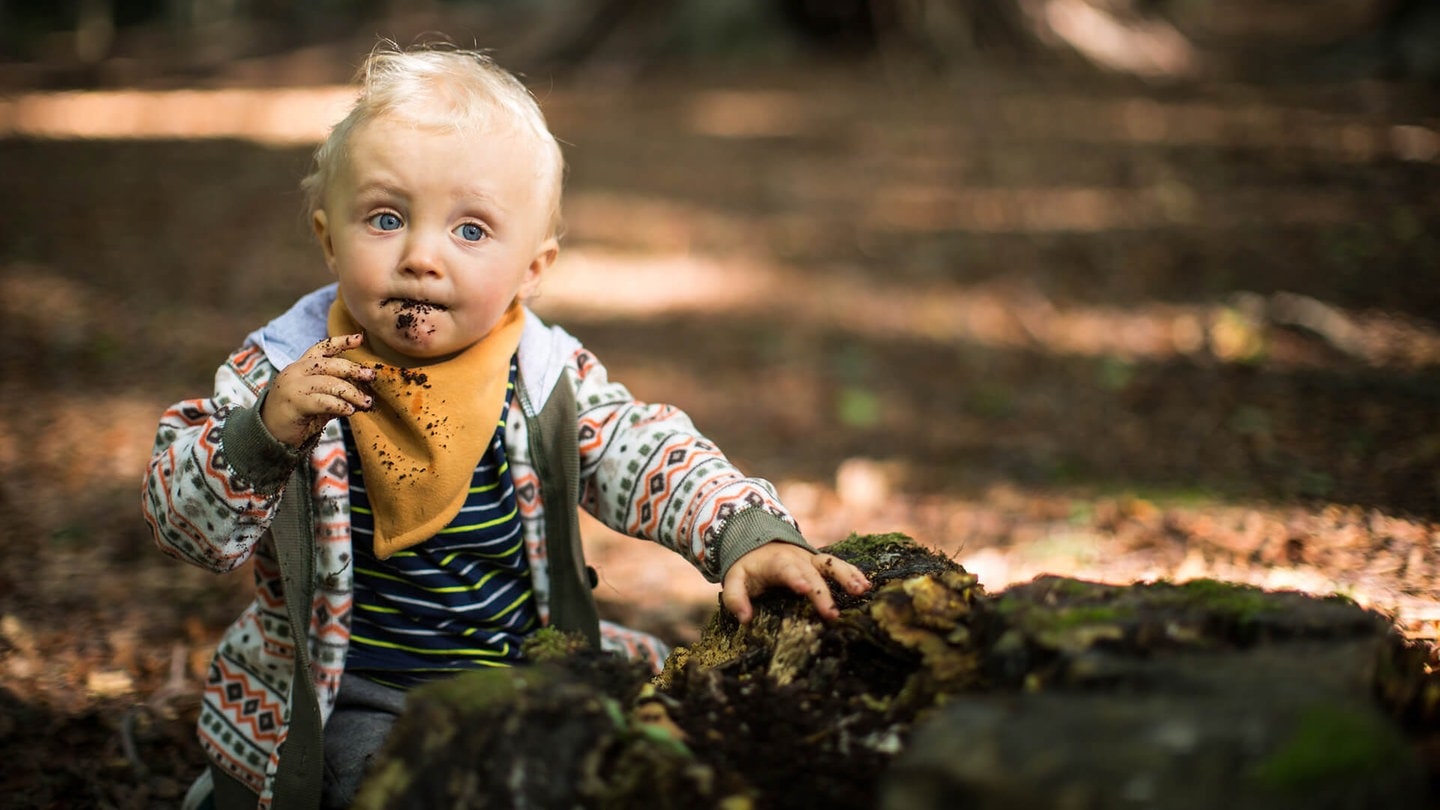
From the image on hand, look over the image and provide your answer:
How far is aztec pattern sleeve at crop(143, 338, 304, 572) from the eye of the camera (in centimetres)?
196

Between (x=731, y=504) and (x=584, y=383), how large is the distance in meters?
0.55

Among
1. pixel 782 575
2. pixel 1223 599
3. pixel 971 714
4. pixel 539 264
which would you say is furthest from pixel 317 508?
pixel 1223 599

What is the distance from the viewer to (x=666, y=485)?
7.55 feet

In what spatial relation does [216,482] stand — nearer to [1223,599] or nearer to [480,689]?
[480,689]

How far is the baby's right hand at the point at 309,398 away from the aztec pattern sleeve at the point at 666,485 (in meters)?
0.63

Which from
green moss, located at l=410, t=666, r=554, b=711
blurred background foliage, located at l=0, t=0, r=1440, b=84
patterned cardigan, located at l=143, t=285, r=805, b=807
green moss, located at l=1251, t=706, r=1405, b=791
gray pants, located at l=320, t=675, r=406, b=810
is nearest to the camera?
green moss, located at l=1251, t=706, r=1405, b=791

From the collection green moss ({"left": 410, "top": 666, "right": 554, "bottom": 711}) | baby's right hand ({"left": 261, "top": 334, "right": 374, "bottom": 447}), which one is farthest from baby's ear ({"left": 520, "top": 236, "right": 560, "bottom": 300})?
green moss ({"left": 410, "top": 666, "right": 554, "bottom": 711})

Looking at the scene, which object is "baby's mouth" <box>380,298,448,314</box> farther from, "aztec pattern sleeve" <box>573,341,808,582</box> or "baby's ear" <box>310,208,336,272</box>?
"aztec pattern sleeve" <box>573,341,808,582</box>

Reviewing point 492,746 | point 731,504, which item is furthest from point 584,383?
point 492,746

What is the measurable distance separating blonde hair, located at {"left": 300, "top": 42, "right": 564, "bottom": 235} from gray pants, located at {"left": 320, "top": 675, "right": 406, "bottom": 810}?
1118 millimetres

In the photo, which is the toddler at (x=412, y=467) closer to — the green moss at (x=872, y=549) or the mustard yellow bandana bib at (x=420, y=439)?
the mustard yellow bandana bib at (x=420, y=439)

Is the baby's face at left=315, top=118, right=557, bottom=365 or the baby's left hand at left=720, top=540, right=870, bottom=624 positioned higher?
the baby's face at left=315, top=118, right=557, bottom=365

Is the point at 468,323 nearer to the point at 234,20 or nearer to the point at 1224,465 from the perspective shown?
the point at 1224,465

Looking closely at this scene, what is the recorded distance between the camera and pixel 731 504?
216 centimetres
